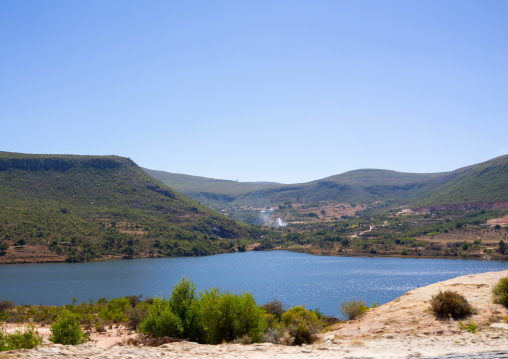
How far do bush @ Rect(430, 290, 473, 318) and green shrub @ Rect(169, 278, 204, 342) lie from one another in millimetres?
9595

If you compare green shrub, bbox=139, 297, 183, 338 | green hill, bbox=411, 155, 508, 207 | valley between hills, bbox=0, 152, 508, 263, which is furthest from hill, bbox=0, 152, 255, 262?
green hill, bbox=411, 155, 508, 207

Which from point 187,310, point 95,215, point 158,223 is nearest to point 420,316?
point 187,310

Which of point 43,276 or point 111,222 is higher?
Answer: point 111,222

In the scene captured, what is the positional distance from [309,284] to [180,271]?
28304mm

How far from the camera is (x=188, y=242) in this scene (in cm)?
10788

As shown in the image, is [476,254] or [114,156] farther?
[114,156]

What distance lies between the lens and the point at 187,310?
17.1 meters

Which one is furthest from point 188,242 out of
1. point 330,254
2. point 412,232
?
point 412,232

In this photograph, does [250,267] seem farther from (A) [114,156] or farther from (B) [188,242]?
(A) [114,156]

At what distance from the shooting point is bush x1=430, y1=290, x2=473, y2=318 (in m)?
12.7

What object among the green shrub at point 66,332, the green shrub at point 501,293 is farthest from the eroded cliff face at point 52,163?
the green shrub at point 501,293

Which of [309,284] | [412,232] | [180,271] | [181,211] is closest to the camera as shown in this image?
[309,284]

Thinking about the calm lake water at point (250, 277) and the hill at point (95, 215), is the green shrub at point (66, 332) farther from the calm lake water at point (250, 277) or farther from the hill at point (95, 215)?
the hill at point (95, 215)

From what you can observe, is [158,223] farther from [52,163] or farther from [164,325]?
[164,325]
